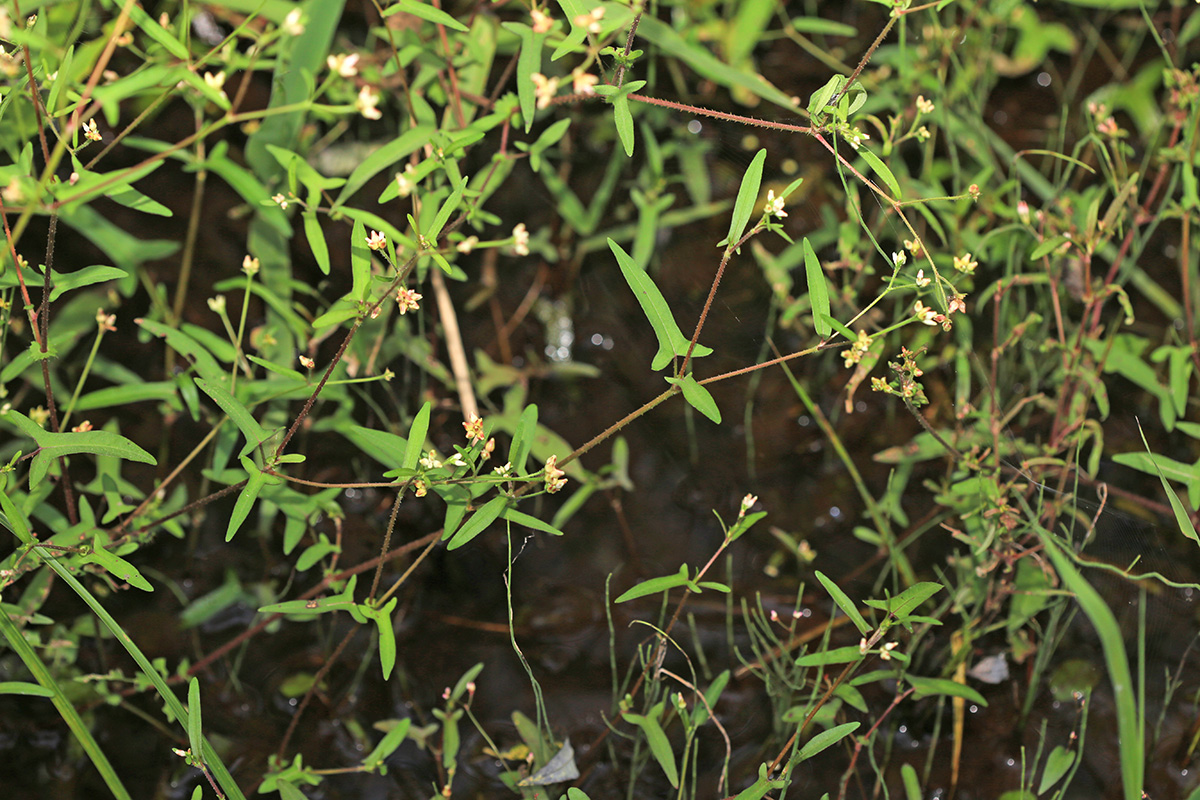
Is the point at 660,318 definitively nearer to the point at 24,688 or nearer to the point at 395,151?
the point at 395,151

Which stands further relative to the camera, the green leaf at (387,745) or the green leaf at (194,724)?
the green leaf at (387,745)

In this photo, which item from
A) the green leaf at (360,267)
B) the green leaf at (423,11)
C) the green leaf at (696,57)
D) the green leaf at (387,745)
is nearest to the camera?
the green leaf at (360,267)

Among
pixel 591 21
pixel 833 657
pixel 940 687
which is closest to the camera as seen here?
pixel 591 21

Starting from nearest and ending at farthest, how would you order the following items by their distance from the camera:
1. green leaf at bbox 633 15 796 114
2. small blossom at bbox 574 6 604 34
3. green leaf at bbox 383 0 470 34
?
small blossom at bbox 574 6 604 34 → green leaf at bbox 383 0 470 34 → green leaf at bbox 633 15 796 114

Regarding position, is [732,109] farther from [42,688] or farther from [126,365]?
[42,688]

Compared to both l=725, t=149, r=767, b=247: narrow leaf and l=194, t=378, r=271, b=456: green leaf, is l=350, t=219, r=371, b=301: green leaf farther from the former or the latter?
l=725, t=149, r=767, b=247: narrow leaf

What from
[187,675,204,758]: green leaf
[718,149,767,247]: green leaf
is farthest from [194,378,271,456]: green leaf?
[718,149,767,247]: green leaf

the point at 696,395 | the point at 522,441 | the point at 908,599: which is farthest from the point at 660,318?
the point at 908,599

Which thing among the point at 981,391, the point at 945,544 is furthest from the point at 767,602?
the point at 981,391

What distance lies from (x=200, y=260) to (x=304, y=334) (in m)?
0.41

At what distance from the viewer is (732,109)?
1907mm

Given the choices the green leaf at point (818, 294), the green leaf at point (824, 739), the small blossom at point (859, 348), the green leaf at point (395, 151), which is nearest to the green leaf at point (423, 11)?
the green leaf at point (395, 151)

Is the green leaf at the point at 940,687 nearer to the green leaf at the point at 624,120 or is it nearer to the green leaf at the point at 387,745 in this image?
the green leaf at the point at 387,745

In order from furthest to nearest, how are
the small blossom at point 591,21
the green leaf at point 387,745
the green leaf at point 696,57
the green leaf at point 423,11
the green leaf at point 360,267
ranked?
the green leaf at point 696,57 → the green leaf at point 387,745 → the green leaf at point 423,11 → the green leaf at point 360,267 → the small blossom at point 591,21
